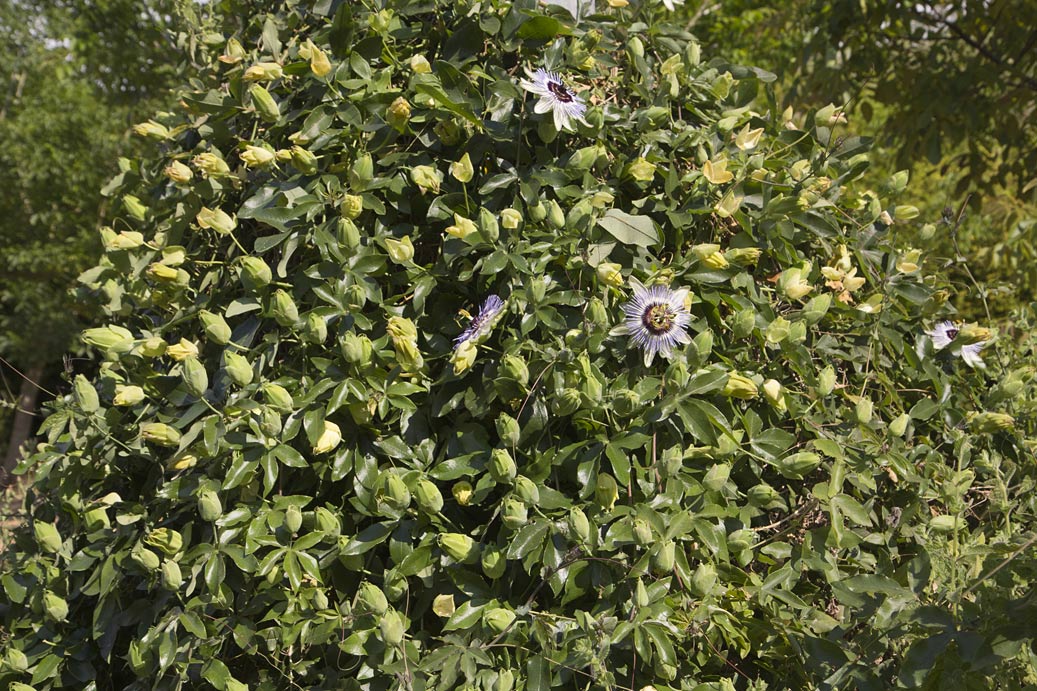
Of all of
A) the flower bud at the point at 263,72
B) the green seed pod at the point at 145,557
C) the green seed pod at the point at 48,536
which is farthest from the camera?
the flower bud at the point at 263,72

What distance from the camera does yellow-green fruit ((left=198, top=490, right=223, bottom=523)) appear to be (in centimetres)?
113

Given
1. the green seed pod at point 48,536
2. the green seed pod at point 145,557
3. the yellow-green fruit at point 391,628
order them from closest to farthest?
the yellow-green fruit at point 391,628 → the green seed pod at point 145,557 → the green seed pod at point 48,536

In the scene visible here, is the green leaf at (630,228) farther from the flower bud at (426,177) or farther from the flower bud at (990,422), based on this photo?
the flower bud at (990,422)

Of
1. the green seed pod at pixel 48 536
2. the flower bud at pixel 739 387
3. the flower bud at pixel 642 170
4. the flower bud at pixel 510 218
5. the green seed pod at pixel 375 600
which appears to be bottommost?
the green seed pod at pixel 48 536

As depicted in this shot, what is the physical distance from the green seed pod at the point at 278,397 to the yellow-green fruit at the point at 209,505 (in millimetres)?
128

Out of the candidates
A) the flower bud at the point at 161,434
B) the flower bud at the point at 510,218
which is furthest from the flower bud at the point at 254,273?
the flower bud at the point at 510,218

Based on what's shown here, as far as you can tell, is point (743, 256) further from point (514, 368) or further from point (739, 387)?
point (514, 368)

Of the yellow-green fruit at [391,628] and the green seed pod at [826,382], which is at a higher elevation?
the green seed pod at [826,382]

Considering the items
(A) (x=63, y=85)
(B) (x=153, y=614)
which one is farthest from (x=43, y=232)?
(B) (x=153, y=614)

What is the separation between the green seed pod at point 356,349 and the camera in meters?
1.17

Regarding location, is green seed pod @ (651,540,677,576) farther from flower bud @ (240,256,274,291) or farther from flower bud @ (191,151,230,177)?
flower bud @ (191,151,230,177)

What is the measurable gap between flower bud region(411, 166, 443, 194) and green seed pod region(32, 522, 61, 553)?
68cm

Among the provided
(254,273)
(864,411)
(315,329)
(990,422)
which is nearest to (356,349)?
(315,329)

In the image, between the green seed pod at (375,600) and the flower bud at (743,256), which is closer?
the green seed pod at (375,600)
